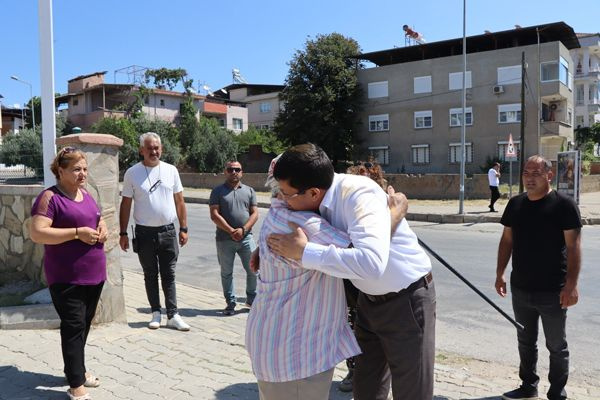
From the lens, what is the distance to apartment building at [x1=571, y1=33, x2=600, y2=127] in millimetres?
61594

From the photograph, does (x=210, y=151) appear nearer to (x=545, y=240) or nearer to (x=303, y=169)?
(x=545, y=240)

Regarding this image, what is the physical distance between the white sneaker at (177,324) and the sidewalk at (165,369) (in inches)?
2.8

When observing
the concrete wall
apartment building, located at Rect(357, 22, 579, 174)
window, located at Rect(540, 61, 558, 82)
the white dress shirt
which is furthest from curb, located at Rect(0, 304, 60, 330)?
window, located at Rect(540, 61, 558, 82)

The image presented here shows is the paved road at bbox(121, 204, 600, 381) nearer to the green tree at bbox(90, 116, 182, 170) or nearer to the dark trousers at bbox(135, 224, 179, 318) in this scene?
the dark trousers at bbox(135, 224, 179, 318)

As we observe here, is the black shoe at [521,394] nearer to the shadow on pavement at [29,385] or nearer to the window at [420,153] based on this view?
the shadow on pavement at [29,385]

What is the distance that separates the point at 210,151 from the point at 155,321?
40.7 meters

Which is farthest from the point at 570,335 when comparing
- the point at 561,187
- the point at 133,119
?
the point at 133,119

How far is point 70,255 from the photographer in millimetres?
3547

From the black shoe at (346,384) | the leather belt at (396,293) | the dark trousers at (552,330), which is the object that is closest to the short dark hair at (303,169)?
the leather belt at (396,293)

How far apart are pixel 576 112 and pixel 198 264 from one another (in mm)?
64794

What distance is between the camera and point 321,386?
82.1 inches

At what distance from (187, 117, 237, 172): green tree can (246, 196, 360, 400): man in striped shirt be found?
1694 inches

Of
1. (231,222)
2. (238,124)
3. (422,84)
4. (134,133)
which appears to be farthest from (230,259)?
(238,124)

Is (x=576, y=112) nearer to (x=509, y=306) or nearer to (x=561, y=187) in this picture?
(x=561, y=187)
